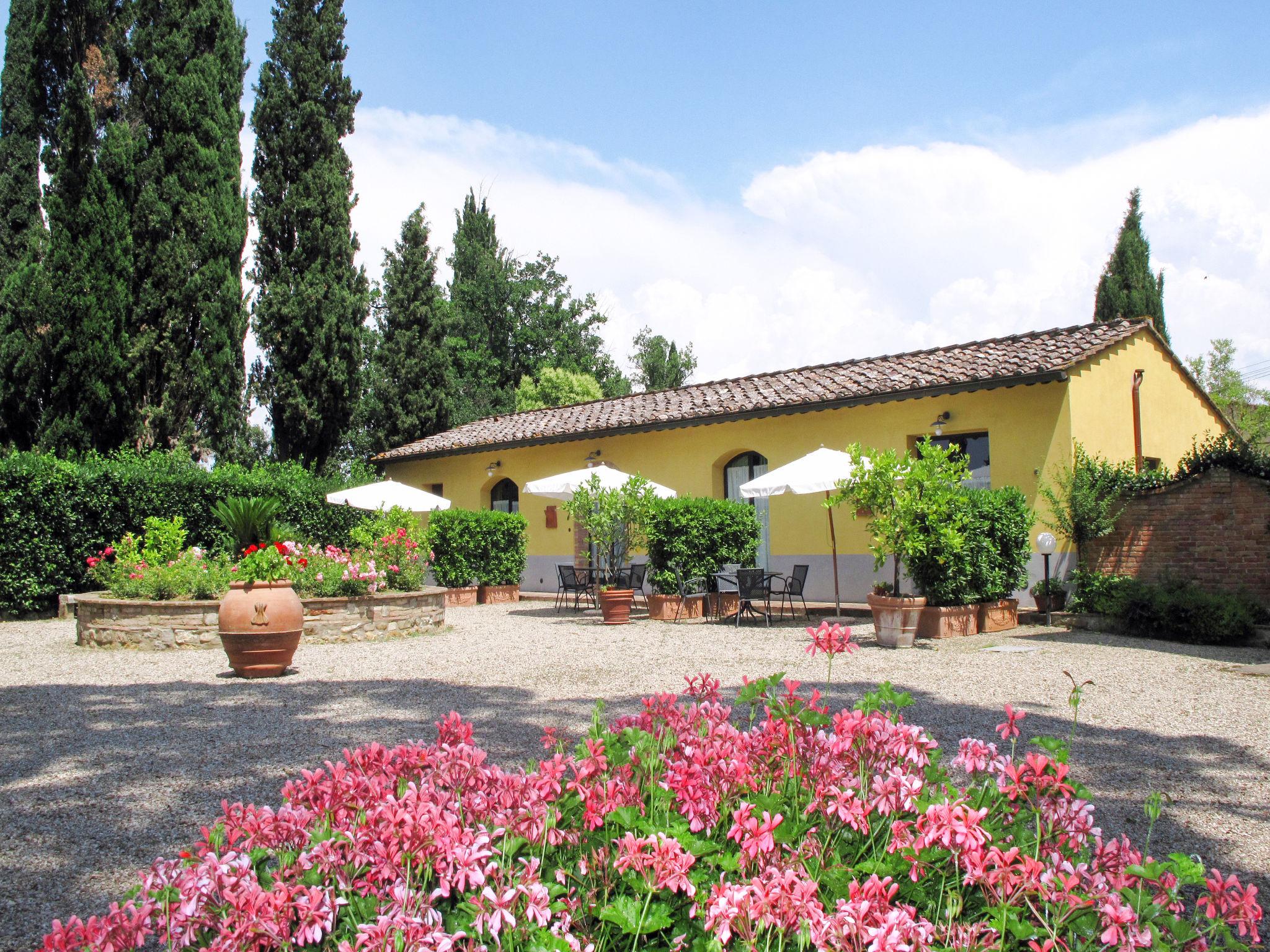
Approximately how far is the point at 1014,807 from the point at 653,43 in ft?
29.8

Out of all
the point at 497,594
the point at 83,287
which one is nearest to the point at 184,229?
the point at 83,287

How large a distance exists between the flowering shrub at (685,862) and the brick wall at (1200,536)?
983 centimetres

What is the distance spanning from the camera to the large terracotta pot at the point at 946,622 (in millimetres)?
9766

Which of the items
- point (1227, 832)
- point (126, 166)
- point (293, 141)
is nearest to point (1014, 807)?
point (1227, 832)

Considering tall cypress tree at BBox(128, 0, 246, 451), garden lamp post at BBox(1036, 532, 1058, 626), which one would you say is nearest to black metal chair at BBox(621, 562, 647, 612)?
garden lamp post at BBox(1036, 532, 1058, 626)

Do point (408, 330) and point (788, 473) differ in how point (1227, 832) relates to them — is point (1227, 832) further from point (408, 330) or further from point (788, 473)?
point (408, 330)

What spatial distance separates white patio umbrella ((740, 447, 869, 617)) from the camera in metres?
10.9

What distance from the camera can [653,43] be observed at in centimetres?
915

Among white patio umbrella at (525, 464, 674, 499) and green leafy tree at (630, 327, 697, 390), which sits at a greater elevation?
green leafy tree at (630, 327, 697, 390)

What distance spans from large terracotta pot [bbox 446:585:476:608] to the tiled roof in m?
3.89

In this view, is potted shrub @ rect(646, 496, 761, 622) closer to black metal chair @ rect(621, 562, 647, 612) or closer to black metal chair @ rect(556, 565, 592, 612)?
black metal chair @ rect(621, 562, 647, 612)

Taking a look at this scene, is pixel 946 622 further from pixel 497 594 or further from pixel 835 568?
pixel 497 594

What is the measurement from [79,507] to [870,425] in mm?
12528

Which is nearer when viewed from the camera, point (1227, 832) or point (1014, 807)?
point (1014, 807)
